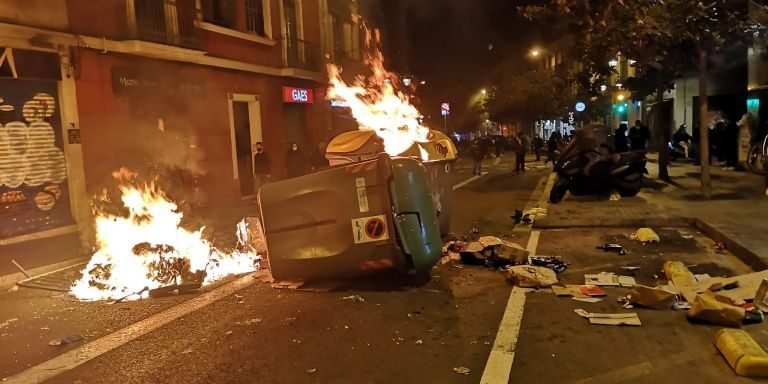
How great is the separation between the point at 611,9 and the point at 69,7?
34.2 ft

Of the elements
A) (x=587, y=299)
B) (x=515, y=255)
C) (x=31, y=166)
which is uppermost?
(x=31, y=166)

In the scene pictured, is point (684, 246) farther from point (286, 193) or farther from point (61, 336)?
point (61, 336)

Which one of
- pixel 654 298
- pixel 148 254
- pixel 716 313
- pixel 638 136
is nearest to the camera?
pixel 716 313

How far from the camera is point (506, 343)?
15.2 ft

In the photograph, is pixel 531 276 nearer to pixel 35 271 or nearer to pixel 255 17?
pixel 35 271

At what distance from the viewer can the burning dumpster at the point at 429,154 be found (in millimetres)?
9211

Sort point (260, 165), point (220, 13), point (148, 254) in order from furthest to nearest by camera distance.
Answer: point (220, 13), point (260, 165), point (148, 254)

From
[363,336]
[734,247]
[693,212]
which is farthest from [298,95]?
[363,336]

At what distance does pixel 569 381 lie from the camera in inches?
153

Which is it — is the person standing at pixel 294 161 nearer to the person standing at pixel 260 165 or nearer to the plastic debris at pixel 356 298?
the person standing at pixel 260 165

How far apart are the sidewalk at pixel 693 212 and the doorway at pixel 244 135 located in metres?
8.99

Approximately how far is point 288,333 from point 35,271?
5.19m

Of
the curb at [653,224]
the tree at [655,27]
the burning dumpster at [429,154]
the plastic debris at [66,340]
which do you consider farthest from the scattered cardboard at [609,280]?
the tree at [655,27]

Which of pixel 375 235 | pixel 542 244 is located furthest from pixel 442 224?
pixel 375 235
